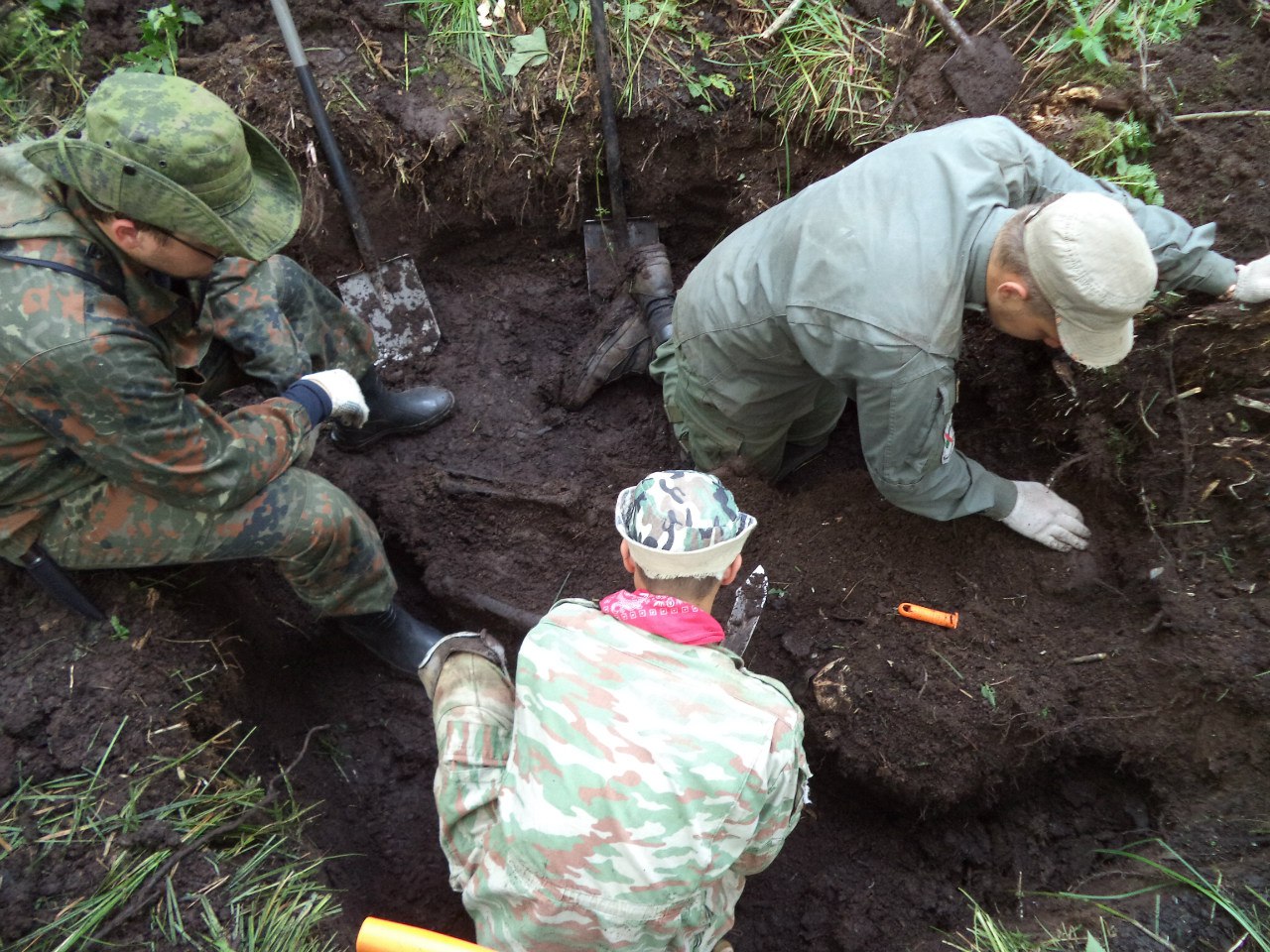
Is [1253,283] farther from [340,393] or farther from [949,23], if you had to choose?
[340,393]

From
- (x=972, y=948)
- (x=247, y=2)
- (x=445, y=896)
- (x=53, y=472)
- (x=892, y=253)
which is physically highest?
(x=247, y=2)

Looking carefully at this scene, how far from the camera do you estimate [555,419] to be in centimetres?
332

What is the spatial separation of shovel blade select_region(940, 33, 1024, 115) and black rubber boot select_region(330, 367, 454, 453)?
7.43 ft

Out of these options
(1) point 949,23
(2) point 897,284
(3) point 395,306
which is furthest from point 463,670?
(1) point 949,23

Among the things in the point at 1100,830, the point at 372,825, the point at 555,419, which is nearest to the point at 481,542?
the point at 555,419

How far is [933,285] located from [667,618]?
1.02 metres

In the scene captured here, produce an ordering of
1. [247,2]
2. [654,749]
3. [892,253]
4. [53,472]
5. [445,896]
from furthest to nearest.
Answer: [247,2]
[445,896]
[53,472]
[892,253]
[654,749]

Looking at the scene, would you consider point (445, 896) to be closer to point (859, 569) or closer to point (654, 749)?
point (654, 749)

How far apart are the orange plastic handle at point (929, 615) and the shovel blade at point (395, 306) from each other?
2277 mm

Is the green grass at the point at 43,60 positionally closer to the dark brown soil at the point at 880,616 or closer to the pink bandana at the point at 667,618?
the dark brown soil at the point at 880,616

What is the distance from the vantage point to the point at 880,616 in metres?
2.40

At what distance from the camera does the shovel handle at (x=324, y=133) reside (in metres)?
2.88

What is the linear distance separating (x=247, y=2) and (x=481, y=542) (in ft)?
7.98

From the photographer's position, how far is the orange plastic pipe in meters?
1.38
